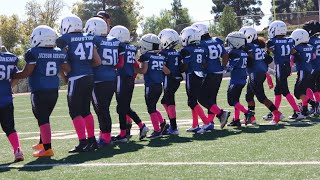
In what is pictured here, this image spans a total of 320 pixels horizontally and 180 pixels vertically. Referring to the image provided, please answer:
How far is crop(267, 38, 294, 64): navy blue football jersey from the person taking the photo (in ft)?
37.6

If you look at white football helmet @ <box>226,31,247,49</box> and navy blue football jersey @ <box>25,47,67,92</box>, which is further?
white football helmet @ <box>226,31,247,49</box>

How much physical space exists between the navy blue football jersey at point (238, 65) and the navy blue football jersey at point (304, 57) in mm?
1618

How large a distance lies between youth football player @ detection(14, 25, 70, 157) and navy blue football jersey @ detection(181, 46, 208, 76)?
2.73 metres

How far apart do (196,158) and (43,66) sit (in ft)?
8.06

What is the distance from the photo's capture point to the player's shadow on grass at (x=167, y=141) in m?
8.83

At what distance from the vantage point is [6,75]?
7.93m

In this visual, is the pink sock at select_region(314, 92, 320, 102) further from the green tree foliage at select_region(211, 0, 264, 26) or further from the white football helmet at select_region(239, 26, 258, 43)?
the green tree foliage at select_region(211, 0, 264, 26)

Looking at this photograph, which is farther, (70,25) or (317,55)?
(317,55)

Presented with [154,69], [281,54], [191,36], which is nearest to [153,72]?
[154,69]

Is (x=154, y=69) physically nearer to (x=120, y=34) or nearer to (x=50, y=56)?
(x=120, y=34)

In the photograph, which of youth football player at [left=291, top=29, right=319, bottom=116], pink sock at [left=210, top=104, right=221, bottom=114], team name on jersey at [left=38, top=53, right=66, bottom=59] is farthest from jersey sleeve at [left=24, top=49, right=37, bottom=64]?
youth football player at [left=291, top=29, right=319, bottom=116]

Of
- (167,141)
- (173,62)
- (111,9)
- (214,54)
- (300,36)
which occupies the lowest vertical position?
(167,141)

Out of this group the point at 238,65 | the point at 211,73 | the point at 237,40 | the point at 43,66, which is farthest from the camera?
the point at 237,40

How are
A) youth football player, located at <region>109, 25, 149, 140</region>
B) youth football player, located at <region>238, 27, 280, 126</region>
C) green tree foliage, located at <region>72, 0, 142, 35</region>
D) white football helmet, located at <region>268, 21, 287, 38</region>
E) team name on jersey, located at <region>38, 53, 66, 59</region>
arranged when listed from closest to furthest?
team name on jersey, located at <region>38, 53, 66, 59</region>
youth football player, located at <region>109, 25, 149, 140</region>
youth football player, located at <region>238, 27, 280, 126</region>
white football helmet, located at <region>268, 21, 287, 38</region>
green tree foliage, located at <region>72, 0, 142, 35</region>
